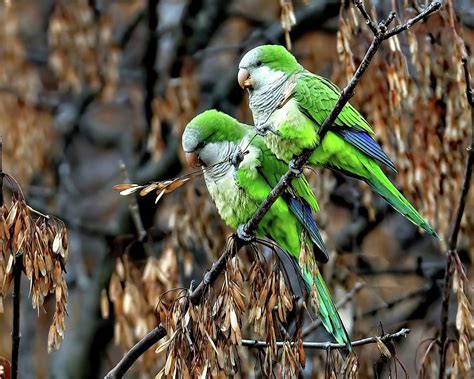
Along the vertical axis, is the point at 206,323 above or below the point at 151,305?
above

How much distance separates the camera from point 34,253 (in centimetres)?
223

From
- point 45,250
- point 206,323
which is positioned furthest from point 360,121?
point 45,250

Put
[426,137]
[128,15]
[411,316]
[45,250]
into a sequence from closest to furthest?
1. [45,250]
2. [426,137]
3. [411,316]
4. [128,15]

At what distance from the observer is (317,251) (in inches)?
117

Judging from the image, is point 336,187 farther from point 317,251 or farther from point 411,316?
point 317,251

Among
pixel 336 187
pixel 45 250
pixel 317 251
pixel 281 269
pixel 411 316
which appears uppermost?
pixel 45 250

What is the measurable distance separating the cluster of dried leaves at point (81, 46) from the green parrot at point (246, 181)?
2.08 metres

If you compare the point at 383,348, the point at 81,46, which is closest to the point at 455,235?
the point at 383,348

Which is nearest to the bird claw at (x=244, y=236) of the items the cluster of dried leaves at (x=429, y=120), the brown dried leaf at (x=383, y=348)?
the brown dried leaf at (x=383, y=348)

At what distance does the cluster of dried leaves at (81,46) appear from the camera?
5.02 metres

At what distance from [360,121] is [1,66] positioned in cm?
283

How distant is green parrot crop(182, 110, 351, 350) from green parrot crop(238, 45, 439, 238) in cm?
12

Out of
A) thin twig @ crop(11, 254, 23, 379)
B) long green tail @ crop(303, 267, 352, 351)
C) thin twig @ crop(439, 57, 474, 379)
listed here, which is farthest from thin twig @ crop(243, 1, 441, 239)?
thin twig @ crop(11, 254, 23, 379)

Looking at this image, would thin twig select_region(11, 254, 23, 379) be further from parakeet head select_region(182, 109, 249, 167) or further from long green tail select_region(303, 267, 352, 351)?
parakeet head select_region(182, 109, 249, 167)
